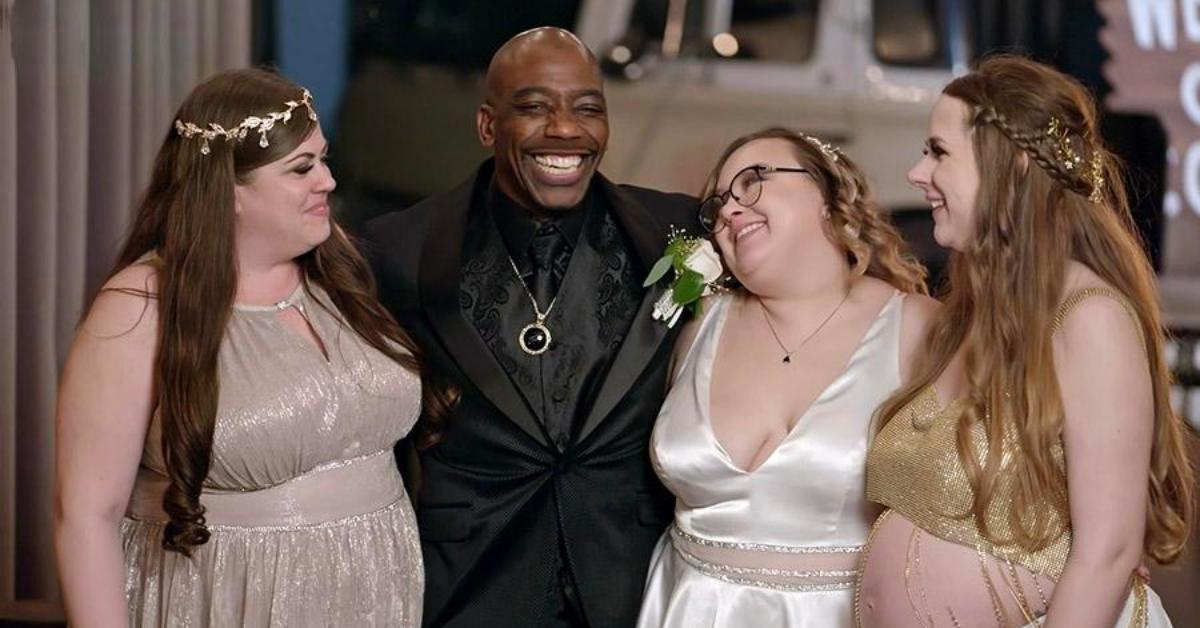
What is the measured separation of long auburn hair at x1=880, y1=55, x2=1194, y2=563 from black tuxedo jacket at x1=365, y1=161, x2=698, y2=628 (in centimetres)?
79

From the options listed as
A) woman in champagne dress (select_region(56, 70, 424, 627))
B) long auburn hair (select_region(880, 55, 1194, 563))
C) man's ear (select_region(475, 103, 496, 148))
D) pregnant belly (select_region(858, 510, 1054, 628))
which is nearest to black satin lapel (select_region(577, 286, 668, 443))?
woman in champagne dress (select_region(56, 70, 424, 627))

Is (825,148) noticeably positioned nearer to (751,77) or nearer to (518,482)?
(518,482)

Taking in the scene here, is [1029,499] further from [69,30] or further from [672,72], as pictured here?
[672,72]

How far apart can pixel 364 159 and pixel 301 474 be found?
412cm

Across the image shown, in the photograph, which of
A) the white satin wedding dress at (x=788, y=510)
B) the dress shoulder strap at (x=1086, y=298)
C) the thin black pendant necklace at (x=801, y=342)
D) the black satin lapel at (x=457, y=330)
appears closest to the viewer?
the dress shoulder strap at (x=1086, y=298)

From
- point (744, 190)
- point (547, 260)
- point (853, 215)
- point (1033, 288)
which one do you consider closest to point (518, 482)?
point (547, 260)

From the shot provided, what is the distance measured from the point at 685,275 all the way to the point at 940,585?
0.82m

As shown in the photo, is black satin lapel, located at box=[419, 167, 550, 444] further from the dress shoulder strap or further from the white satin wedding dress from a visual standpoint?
the dress shoulder strap

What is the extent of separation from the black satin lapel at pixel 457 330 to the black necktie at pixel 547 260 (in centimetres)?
16

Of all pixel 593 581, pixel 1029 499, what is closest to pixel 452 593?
pixel 593 581

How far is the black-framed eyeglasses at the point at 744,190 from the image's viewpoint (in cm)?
304

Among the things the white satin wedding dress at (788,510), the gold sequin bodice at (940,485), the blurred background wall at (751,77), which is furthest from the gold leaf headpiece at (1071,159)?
the blurred background wall at (751,77)

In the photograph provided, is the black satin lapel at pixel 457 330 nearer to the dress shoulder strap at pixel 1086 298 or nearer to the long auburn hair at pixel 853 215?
the long auburn hair at pixel 853 215

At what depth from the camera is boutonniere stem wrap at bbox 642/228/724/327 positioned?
310 cm
